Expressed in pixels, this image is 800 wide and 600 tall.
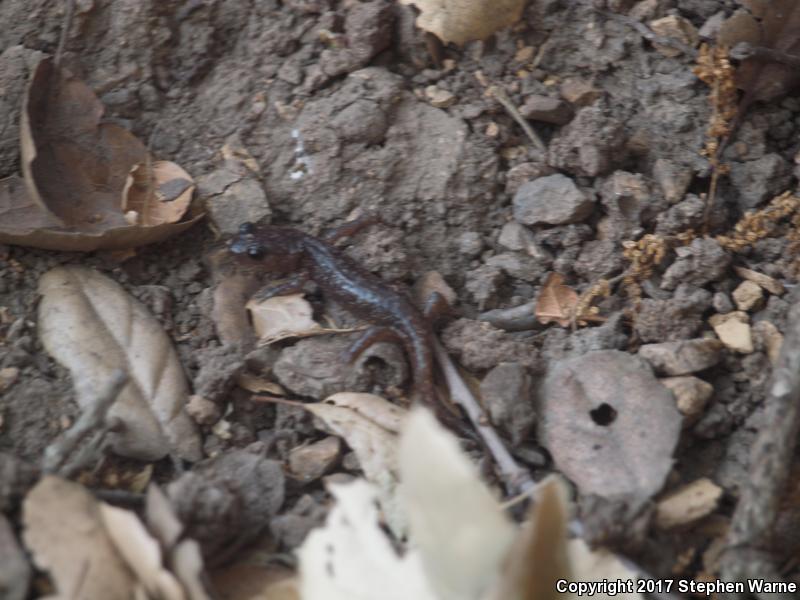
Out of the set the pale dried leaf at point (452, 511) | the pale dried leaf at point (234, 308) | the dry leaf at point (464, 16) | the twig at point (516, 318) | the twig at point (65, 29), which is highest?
the twig at point (65, 29)

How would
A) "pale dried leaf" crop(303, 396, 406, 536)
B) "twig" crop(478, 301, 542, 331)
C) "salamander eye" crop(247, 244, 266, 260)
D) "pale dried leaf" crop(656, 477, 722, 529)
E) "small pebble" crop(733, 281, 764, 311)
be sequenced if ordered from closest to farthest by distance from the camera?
"pale dried leaf" crop(656, 477, 722, 529), "pale dried leaf" crop(303, 396, 406, 536), "small pebble" crop(733, 281, 764, 311), "twig" crop(478, 301, 542, 331), "salamander eye" crop(247, 244, 266, 260)

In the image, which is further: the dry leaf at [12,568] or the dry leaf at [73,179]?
A: the dry leaf at [73,179]

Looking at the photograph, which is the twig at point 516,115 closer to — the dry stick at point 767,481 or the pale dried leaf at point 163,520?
the dry stick at point 767,481

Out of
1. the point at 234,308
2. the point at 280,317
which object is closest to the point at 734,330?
the point at 280,317

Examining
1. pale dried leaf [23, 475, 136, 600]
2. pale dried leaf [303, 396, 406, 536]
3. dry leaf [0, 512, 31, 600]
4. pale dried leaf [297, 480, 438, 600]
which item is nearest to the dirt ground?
pale dried leaf [303, 396, 406, 536]

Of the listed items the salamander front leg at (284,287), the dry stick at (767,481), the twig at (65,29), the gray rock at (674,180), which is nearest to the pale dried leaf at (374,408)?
the salamander front leg at (284,287)

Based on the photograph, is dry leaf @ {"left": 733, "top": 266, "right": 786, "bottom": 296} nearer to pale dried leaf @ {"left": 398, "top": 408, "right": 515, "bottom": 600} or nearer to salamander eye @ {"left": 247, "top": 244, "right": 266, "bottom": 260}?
pale dried leaf @ {"left": 398, "top": 408, "right": 515, "bottom": 600}

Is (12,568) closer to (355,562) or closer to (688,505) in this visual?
(355,562)
